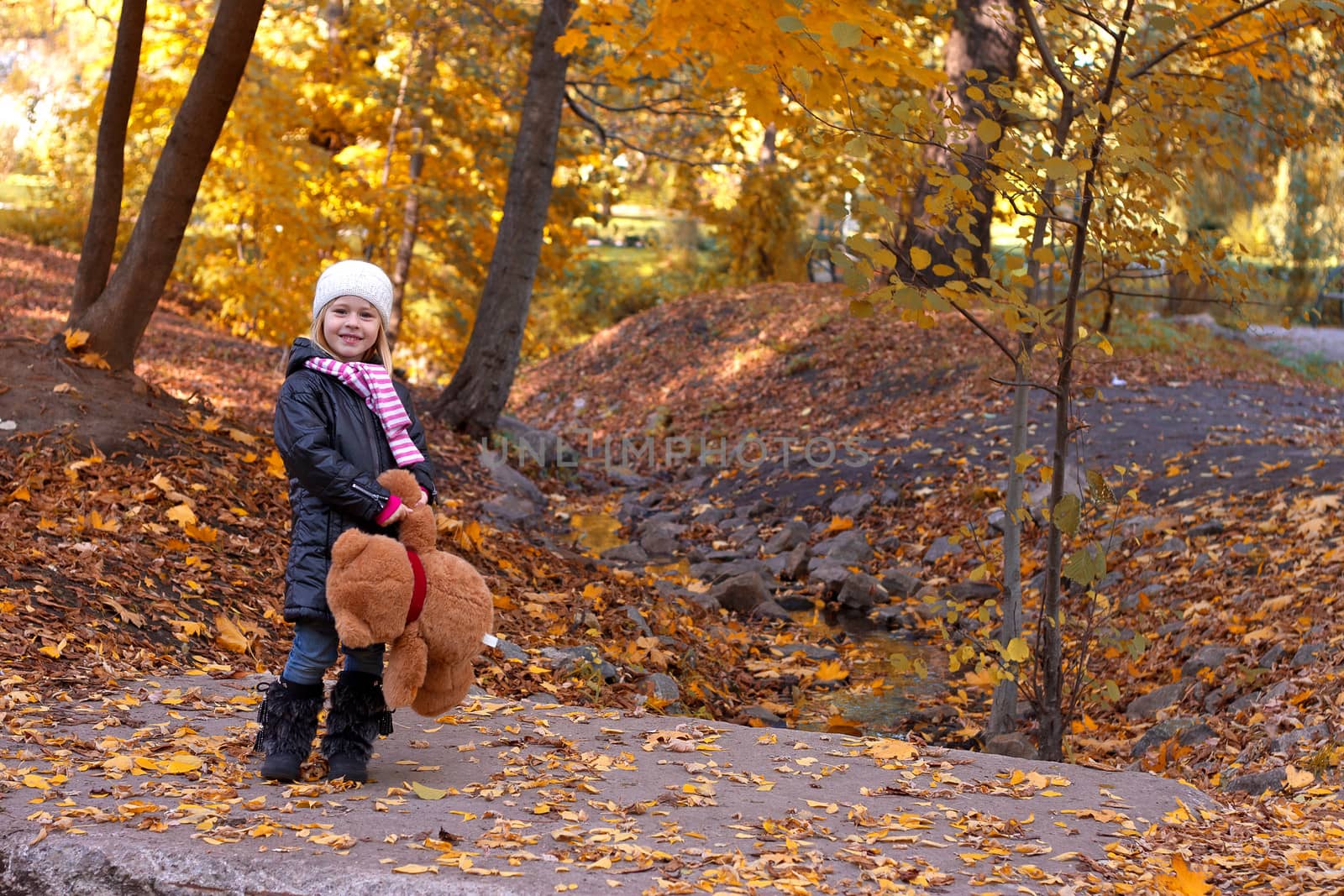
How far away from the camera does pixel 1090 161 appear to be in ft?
A: 14.0

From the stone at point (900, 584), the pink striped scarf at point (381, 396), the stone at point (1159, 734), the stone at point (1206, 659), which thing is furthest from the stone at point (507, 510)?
the pink striped scarf at point (381, 396)

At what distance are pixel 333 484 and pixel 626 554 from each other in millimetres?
6358

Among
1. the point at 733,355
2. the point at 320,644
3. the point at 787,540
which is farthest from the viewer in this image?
the point at 733,355

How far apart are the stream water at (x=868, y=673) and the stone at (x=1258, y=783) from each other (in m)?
1.26

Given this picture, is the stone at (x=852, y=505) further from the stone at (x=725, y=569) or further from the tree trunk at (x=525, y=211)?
the tree trunk at (x=525, y=211)

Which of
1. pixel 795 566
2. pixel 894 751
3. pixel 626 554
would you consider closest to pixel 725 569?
pixel 795 566

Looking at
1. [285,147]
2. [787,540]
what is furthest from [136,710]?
[285,147]

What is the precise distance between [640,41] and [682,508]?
19.0 ft

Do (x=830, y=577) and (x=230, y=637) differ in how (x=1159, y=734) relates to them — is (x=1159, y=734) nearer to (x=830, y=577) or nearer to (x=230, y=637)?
(x=830, y=577)

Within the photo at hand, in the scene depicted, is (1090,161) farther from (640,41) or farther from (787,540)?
(787,540)

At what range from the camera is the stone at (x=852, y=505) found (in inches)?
426

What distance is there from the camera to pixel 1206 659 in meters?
6.43

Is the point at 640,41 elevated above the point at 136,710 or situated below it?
above

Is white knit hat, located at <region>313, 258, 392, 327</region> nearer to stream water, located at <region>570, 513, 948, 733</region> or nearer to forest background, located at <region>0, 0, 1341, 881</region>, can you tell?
forest background, located at <region>0, 0, 1341, 881</region>
